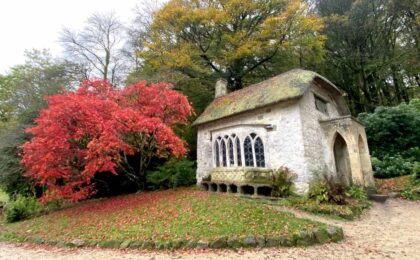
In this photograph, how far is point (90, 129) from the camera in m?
9.98

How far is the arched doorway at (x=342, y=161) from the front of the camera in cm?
A: 1318

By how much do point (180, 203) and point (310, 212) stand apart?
16.2 ft

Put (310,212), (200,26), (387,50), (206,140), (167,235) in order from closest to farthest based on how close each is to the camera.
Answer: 1. (167,235)
2. (310,212)
3. (206,140)
4. (200,26)
5. (387,50)

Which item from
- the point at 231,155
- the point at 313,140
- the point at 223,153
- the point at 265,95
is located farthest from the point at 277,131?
the point at 223,153

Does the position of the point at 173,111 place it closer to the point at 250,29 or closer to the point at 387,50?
the point at 250,29

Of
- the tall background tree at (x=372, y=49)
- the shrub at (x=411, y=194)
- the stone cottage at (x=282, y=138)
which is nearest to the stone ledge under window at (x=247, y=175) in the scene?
the stone cottage at (x=282, y=138)

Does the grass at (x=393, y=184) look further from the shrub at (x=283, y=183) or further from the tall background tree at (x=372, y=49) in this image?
the tall background tree at (x=372, y=49)

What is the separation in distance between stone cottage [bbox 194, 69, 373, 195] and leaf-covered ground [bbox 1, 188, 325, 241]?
222cm

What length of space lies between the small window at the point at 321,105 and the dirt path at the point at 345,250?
6.20m

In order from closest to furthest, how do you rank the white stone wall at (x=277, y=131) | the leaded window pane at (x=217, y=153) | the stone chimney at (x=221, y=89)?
the white stone wall at (x=277, y=131) → the leaded window pane at (x=217, y=153) → the stone chimney at (x=221, y=89)

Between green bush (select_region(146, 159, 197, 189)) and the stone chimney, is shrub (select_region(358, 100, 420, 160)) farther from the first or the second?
green bush (select_region(146, 159, 197, 189))

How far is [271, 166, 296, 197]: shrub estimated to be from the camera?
10664 millimetres

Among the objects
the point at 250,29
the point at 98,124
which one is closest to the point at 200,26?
the point at 250,29

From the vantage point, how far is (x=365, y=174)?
1209cm
